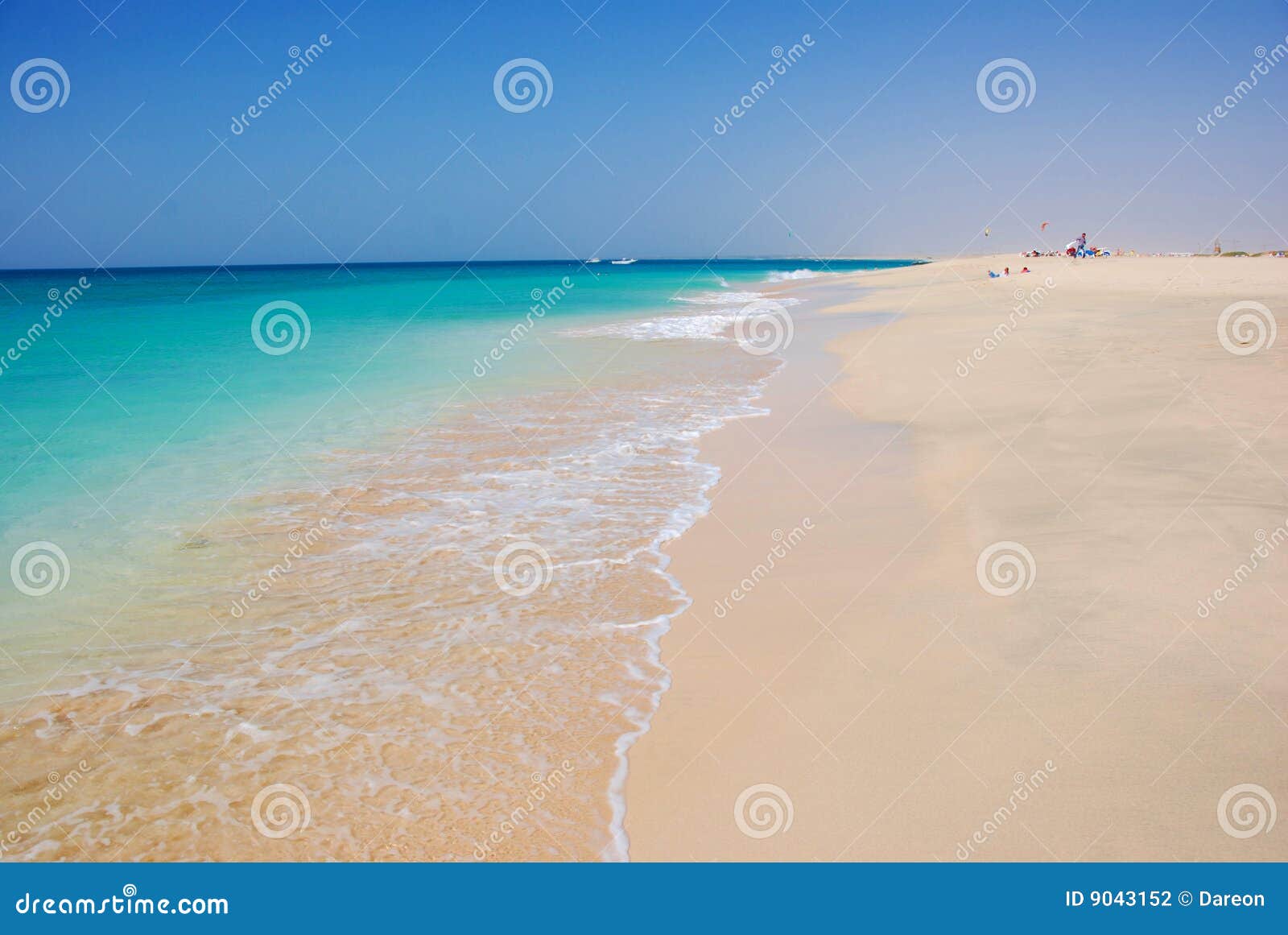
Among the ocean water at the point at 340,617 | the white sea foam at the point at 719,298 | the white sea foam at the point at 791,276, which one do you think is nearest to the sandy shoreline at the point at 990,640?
the ocean water at the point at 340,617

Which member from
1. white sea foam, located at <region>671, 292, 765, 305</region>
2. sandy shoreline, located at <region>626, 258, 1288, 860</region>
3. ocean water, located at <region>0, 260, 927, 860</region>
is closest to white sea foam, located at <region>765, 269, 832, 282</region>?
white sea foam, located at <region>671, 292, 765, 305</region>

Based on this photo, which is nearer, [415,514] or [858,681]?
[858,681]

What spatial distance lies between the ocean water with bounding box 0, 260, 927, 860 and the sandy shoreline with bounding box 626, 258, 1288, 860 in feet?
1.79

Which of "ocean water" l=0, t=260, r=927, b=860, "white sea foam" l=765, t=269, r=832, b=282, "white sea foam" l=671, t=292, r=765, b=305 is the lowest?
"ocean water" l=0, t=260, r=927, b=860

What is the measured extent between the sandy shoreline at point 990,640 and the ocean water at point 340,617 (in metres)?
0.55

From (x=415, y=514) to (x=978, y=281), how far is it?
35069mm

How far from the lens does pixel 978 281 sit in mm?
36344

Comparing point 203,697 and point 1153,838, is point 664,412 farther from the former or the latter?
point 1153,838

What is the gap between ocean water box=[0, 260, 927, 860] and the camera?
3.78 metres

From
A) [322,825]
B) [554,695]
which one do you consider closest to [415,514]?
[554,695]

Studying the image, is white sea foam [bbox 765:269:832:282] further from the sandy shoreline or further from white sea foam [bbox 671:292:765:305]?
the sandy shoreline

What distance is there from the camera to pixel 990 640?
4777 mm

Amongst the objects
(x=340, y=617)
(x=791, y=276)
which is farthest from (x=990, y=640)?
(x=791, y=276)

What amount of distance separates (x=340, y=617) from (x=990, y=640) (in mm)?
4558
